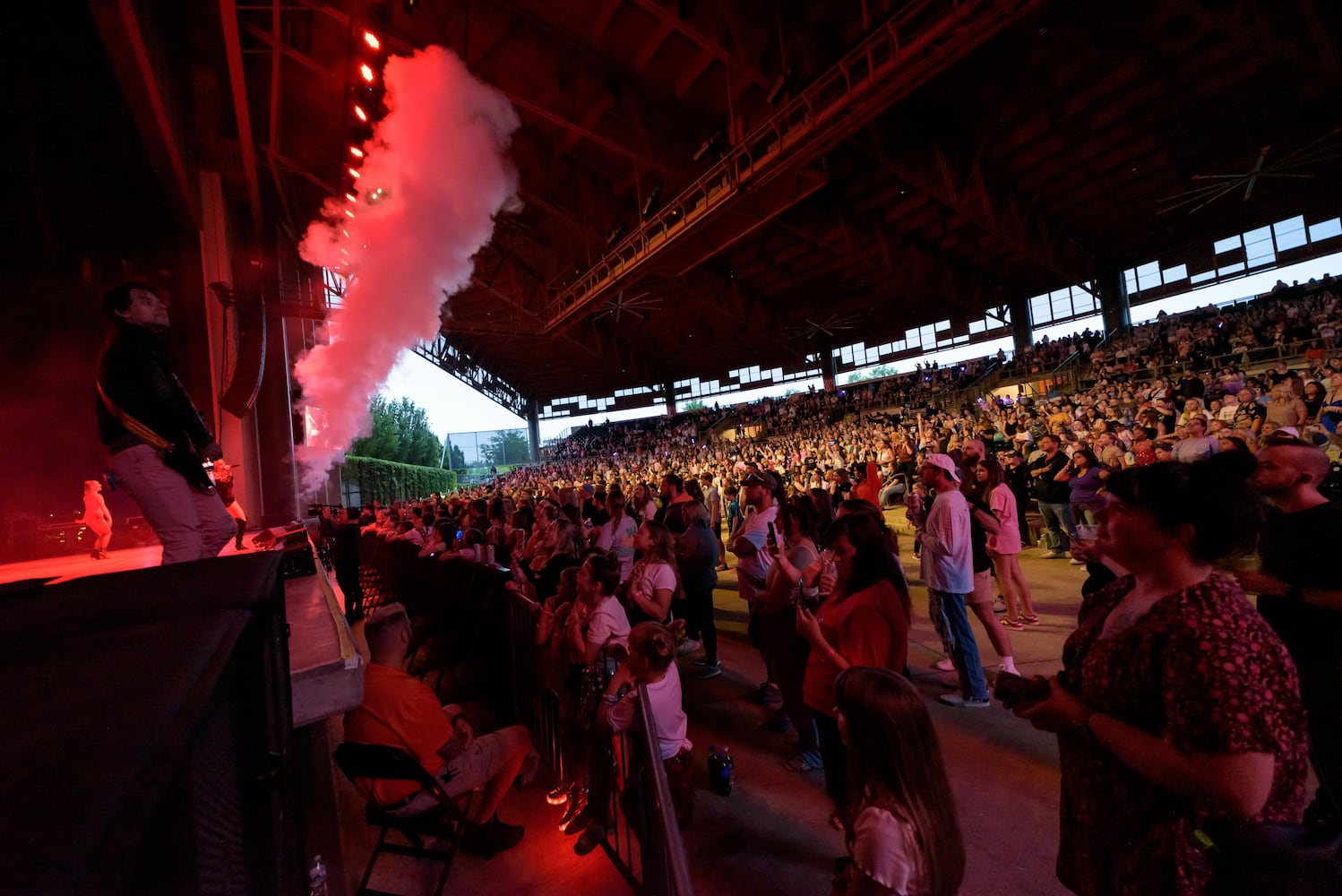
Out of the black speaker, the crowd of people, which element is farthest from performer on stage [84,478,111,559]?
the crowd of people

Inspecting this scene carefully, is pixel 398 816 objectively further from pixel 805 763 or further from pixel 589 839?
pixel 805 763

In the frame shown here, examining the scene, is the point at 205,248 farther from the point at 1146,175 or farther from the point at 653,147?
the point at 1146,175

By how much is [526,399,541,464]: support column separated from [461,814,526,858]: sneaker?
3945 cm

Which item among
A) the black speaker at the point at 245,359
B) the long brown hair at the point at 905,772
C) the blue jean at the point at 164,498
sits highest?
the black speaker at the point at 245,359

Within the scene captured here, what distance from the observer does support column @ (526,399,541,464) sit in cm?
4150

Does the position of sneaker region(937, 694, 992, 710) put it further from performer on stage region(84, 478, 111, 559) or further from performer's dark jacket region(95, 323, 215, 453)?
performer on stage region(84, 478, 111, 559)

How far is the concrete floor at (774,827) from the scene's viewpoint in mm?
2479

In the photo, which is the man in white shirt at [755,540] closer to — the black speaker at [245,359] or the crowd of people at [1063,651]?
the crowd of people at [1063,651]

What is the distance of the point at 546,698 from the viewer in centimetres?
365

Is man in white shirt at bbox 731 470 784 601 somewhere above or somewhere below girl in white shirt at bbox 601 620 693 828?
above

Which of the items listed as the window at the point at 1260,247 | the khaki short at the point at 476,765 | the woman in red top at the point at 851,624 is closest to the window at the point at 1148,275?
the window at the point at 1260,247

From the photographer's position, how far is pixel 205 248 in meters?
9.27

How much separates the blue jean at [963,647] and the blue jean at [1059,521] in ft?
15.7

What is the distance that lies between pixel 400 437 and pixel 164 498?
147 feet
